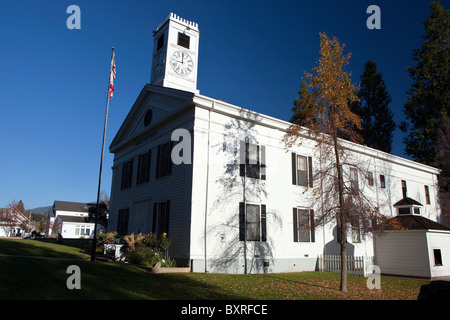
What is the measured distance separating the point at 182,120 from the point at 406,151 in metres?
31.7

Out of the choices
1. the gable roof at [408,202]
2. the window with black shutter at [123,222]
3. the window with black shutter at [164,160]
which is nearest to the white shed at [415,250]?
the gable roof at [408,202]

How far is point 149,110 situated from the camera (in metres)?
21.7

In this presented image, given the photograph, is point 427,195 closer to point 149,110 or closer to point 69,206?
point 149,110

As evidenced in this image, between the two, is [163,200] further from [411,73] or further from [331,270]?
[411,73]

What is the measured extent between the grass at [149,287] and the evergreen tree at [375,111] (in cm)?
3026

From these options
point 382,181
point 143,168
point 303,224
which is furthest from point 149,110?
point 382,181

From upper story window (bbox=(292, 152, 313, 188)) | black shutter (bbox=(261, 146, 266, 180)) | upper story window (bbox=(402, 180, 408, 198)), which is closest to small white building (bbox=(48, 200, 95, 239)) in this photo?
upper story window (bbox=(292, 152, 313, 188))

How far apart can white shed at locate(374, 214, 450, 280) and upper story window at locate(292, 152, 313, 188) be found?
5.36m

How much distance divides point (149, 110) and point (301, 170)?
34.5 feet

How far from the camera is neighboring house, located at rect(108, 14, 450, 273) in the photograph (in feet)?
52.1
